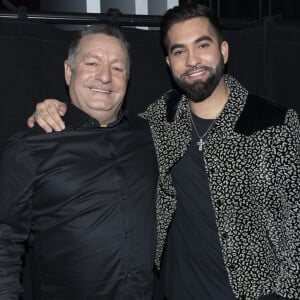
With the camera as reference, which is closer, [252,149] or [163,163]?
[252,149]

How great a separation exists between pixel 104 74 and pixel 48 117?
0.26 meters

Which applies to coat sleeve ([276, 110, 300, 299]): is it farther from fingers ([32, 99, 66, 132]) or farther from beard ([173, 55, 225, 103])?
fingers ([32, 99, 66, 132])

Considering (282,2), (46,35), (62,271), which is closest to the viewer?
(62,271)

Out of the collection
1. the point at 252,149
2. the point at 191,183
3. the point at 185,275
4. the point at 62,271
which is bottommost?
the point at 185,275

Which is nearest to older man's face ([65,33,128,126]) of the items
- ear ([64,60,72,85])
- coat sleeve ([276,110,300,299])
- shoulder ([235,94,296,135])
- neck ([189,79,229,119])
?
ear ([64,60,72,85])

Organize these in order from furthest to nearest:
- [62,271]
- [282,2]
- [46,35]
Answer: [282,2]
[46,35]
[62,271]

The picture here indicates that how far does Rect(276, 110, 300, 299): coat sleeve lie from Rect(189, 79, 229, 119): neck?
0.28 m

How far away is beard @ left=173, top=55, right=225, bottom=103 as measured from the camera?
1729 millimetres

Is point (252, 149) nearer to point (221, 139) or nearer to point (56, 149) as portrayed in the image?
point (221, 139)

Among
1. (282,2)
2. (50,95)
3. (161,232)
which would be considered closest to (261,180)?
(161,232)

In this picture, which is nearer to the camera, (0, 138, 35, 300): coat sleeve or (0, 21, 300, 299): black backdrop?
(0, 138, 35, 300): coat sleeve

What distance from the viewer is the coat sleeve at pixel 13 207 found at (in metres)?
1.46

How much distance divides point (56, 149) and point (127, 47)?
505 millimetres

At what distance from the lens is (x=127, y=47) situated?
1788 millimetres
